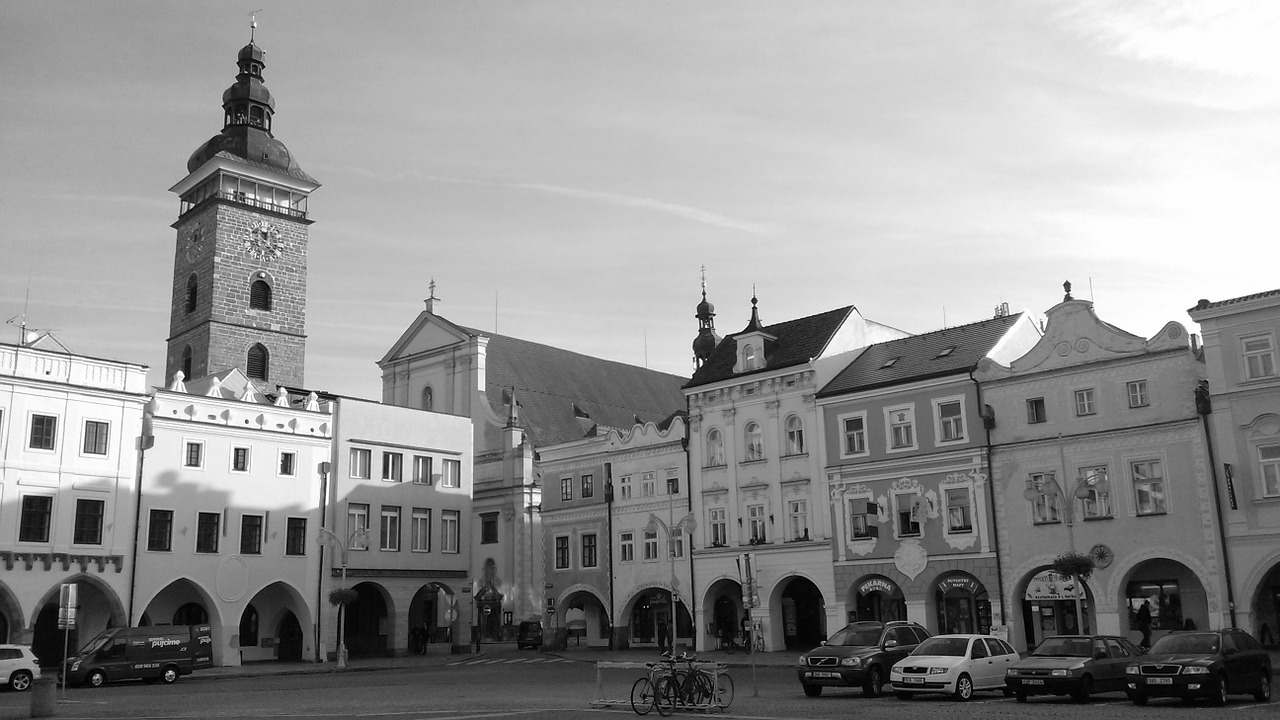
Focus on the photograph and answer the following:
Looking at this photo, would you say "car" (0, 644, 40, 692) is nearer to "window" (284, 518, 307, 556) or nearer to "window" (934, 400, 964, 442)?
"window" (284, 518, 307, 556)

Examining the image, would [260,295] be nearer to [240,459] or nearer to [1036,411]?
[240,459]

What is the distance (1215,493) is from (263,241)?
5715 centimetres

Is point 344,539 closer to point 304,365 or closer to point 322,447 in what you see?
point 322,447

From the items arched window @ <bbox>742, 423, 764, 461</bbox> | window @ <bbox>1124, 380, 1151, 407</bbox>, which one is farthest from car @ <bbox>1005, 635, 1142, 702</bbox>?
arched window @ <bbox>742, 423, 764, 461</bbox>

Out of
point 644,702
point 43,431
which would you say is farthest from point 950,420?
point 43,431

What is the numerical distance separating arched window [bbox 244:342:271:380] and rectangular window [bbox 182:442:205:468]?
945 inches

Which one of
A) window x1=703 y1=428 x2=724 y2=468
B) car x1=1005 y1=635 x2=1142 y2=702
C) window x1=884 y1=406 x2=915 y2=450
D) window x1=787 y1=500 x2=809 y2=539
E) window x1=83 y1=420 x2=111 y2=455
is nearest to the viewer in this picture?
car x1=1005 y1=635 x2=1142 y2=702

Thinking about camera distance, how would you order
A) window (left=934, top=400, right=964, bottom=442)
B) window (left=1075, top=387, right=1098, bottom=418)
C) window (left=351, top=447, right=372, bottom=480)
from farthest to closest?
1. window (left=351, top=447, right=372, bottom=480)
2. window (left=934, top=400, right=964, bottom=442)
3. window (left=1075, top=387, right=1098, bottom=418)

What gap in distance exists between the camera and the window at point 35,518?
134 feet

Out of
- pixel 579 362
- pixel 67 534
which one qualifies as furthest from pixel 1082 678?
pixel 579 362

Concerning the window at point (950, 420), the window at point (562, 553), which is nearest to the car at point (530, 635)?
the window at point (562, 553)

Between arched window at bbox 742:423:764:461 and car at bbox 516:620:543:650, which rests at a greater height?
arched window at bbox 742:423:764:461

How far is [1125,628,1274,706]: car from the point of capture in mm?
21469

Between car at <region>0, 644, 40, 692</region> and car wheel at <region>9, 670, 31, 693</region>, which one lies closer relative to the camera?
car at <region>0, 644, 40, 692</region>
